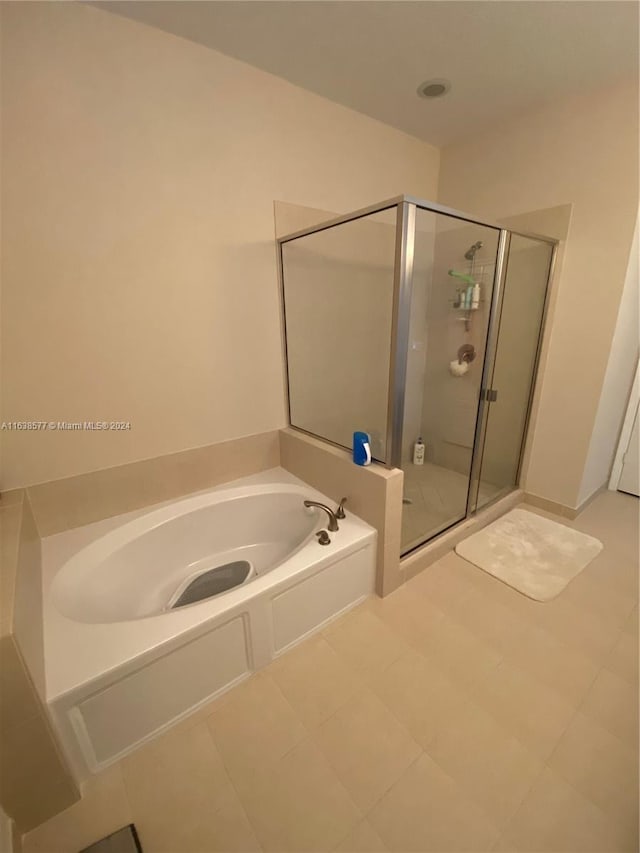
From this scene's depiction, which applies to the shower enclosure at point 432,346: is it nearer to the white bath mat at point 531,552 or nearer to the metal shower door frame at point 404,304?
the metal shower door frame at point 404,304

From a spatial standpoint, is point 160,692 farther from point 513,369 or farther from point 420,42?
point 420,42

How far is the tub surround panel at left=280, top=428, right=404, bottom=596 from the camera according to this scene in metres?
1.53

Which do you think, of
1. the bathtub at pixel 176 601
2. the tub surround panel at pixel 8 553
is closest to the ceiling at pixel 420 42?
the tub surround panel at pixel 8 553

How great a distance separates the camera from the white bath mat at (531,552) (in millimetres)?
1729

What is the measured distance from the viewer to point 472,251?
7.01 feet

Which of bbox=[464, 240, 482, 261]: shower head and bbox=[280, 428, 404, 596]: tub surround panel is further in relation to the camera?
bbox=[464, 240, 482, 261]: shower head

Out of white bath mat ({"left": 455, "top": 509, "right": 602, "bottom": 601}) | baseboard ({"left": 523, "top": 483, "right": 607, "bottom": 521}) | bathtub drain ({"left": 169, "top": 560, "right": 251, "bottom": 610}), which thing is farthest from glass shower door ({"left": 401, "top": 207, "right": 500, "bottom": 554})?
bathtub drain ({"left": 169, "top": 560, "right": 251, "bottom": 610})

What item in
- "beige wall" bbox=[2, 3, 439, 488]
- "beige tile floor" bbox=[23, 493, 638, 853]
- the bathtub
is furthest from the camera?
"beige wall" bbox=[2, 3, 439, 488]

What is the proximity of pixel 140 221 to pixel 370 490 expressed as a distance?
61.3 inches

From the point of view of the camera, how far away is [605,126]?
1.72 meters

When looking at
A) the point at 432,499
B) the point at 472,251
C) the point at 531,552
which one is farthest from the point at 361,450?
the point at 472,251

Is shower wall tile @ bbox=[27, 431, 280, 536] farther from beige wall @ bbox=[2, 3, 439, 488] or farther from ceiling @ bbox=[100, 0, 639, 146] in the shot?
ceiling @ bbox=[100, 0, 639, 146]

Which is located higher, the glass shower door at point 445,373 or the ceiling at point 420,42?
the ceiling at point 420,42

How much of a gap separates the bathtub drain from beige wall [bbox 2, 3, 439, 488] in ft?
2.27
